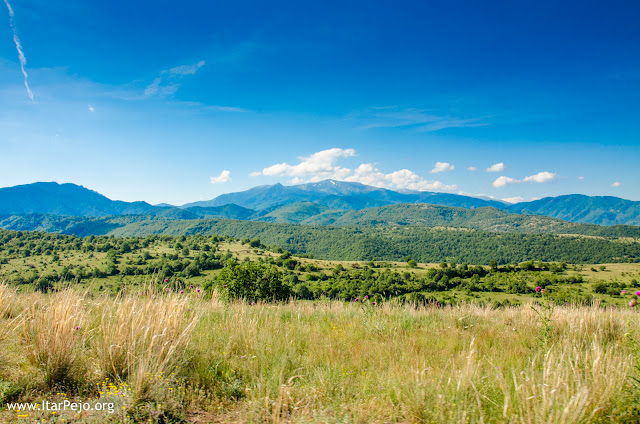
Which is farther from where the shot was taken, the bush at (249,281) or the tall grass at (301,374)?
the bush at (249,281)

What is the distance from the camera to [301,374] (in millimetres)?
3678

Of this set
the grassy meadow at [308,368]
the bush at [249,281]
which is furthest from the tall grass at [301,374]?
the bush at [249,281]

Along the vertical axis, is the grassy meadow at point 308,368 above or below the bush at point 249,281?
above

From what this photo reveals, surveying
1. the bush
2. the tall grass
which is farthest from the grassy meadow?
the bush

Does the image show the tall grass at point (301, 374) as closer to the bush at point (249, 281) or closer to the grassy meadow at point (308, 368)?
the grassy meadow at point (308, 368)

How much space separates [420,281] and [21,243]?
5867 inches

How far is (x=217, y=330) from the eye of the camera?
4898 millimetres

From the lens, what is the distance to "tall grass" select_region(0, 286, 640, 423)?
2.73m

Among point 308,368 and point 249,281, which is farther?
point 249,281

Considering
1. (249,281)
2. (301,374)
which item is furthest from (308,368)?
(249,281)

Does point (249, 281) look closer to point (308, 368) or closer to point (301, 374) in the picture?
point (308, 368)

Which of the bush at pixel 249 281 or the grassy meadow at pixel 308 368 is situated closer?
the grassy meadow at pixel 308 368

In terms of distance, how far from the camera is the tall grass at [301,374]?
273cm

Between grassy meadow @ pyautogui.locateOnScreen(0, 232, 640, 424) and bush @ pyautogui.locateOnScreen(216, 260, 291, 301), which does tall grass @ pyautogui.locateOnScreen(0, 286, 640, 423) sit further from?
bush @ pyautogui.locateOnScreen(216, 260, 291, 301)
